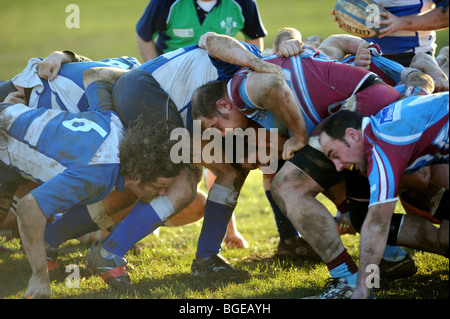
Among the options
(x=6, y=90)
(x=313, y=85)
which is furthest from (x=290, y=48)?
(x=6, y=90)

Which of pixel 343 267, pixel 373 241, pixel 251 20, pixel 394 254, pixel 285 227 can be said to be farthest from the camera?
pixel 251 20

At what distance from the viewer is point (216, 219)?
4793 millimetres

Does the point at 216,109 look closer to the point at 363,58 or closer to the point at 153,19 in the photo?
the point at 363,58

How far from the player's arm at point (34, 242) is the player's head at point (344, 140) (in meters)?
1.94

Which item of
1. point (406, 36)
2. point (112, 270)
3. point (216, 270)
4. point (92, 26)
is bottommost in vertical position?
point (92, 26)

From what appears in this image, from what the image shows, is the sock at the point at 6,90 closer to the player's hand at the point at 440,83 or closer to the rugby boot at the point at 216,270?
the rugby boot at the point at 216,270

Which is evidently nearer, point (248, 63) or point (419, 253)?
point (248, 63)

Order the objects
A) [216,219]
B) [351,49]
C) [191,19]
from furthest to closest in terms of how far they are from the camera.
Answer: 1. [191,19]
2. [351,49]
3. [216,219]

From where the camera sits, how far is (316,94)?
14.1 feet

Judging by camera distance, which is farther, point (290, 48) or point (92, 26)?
point (92, 26)

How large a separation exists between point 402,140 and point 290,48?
1.22 metres
